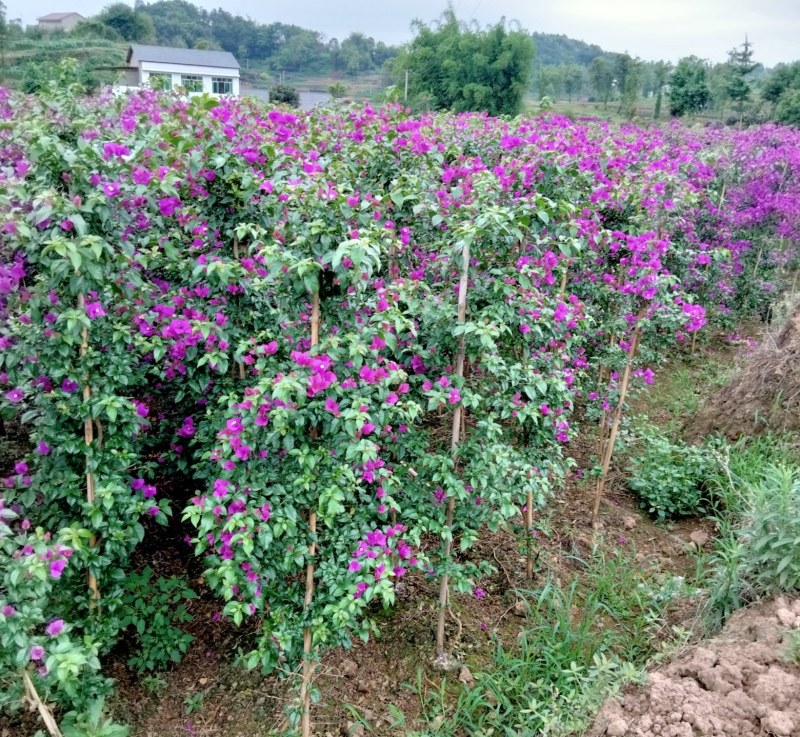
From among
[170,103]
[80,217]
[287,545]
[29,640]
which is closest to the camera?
[29,640]

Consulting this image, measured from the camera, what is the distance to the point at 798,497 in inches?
88.2

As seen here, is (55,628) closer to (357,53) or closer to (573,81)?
(573,81)

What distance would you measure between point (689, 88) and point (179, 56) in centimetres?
2769

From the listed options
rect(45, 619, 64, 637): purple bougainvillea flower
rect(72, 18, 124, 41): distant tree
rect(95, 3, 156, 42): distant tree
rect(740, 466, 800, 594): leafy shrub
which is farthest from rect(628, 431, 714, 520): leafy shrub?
rect(95, 3, 156, 42): distant tree

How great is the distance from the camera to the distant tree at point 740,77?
23.5 meters

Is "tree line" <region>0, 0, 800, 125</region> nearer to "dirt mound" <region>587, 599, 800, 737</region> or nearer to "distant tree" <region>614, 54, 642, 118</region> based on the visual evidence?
"distant tree" <region>614, 54, 642, 118</region>

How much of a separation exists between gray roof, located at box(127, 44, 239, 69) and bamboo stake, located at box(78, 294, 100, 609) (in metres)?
37.2

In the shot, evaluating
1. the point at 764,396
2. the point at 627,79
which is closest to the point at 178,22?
the point at 627,79

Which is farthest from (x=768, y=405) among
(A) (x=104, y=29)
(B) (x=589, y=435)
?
(A) (x=104, y=29)

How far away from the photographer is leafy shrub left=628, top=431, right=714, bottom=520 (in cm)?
351

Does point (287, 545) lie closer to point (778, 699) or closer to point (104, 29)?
point (778, 699)

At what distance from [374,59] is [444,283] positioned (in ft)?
212

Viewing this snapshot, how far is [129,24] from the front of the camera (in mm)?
45438

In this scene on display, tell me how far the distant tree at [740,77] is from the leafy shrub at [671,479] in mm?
23549
